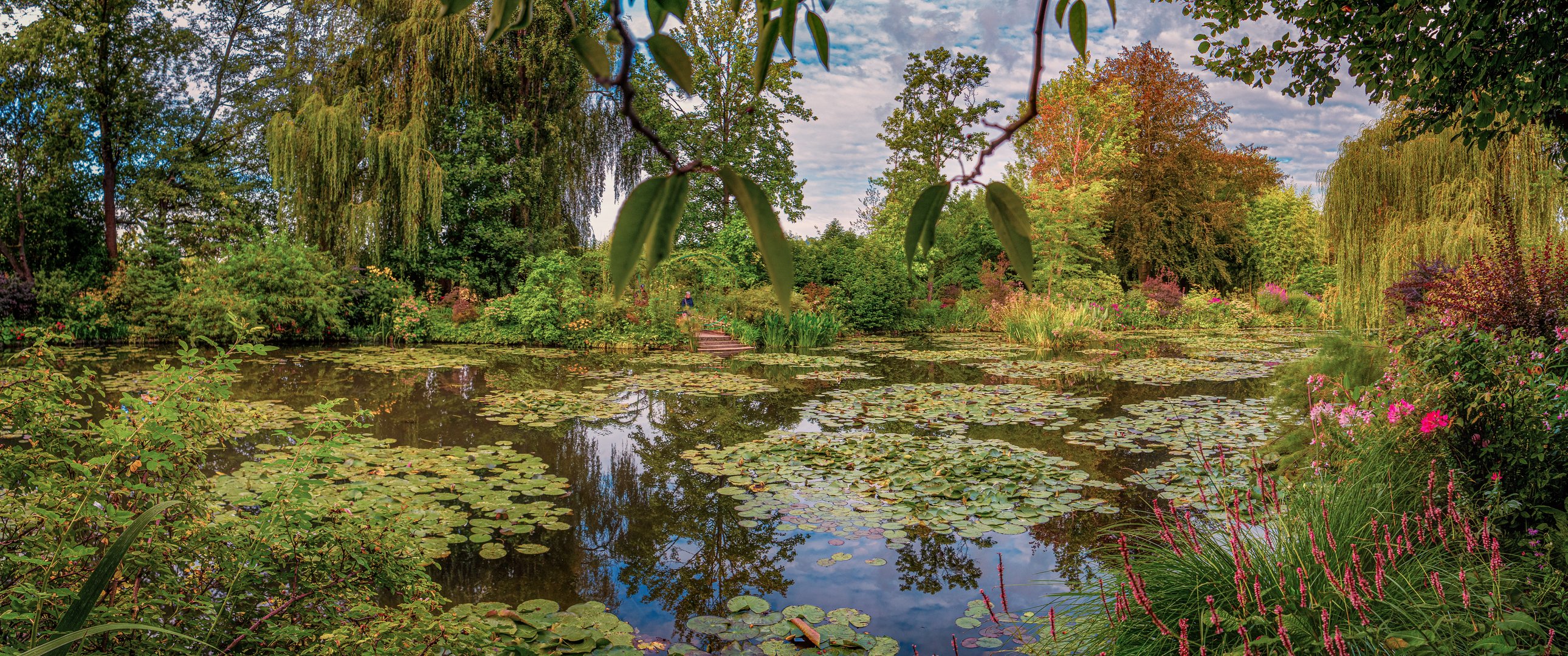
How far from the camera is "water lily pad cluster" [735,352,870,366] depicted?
35.2ft

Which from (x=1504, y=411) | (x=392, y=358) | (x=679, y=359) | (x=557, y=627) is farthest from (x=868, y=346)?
(x=557, y=627)

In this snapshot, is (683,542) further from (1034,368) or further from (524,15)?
(1034,368)

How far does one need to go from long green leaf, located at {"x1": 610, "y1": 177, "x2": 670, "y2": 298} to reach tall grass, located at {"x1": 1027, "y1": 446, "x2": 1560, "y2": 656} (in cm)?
145

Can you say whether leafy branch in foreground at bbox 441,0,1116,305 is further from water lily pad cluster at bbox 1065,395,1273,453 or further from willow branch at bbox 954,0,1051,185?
water lily pad cluster at bbox 1065,395,1273,453

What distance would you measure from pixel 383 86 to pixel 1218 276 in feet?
80.0

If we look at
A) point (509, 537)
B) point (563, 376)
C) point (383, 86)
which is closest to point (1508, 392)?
point (509, 537)

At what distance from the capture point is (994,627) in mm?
2691

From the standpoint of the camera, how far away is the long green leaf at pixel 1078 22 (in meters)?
0.65

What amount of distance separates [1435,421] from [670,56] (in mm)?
3227

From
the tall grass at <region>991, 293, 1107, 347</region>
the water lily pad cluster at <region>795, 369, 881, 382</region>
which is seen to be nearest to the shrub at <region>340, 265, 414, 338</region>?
the water lily pad cluster at <region>795, 369, 881, 382</region>

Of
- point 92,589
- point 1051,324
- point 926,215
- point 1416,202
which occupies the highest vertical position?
point 1416,202

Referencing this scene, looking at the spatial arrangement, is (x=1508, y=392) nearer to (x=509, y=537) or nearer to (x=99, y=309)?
(x=509, y=537)

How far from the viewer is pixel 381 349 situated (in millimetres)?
11945

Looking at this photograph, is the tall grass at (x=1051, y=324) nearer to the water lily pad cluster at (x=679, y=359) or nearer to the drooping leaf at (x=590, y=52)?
the water lily pad cluster at (x=679, y=359)
